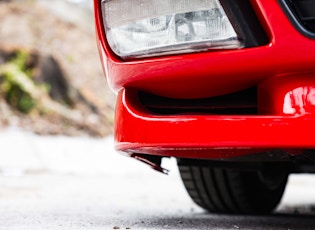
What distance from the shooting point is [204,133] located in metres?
1.75

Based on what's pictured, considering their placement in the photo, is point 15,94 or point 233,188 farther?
point 15,94

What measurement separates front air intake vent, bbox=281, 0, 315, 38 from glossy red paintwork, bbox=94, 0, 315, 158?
0.06 feet

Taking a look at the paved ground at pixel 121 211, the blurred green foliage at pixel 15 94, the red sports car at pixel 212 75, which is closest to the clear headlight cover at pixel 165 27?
the red sports car at pixel 212 75

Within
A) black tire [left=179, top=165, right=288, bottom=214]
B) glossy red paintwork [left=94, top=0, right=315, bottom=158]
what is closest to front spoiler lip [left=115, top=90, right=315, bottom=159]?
glossy red paintwork [left=94, top=0, right=315, bottom=158]

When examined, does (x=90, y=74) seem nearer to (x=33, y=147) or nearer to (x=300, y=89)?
(x=33, y=147)

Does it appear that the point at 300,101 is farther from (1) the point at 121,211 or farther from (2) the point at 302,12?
(1) the point at 121,211

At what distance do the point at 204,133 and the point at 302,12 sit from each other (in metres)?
0.38

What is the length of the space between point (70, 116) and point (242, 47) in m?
8.57

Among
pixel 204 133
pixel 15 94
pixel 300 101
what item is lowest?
pixel 15 94

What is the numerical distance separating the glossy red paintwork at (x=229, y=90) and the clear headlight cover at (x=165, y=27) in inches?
1.0

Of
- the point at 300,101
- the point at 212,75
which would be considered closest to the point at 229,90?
the point at 212,75

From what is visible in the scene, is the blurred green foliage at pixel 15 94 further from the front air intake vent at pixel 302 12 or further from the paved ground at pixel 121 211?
the front air intake vent at pixel 302 12

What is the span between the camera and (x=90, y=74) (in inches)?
508

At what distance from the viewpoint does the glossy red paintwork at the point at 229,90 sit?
1.66 meters
